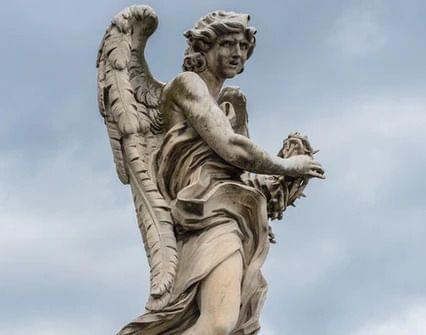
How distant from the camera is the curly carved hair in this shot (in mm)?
12625

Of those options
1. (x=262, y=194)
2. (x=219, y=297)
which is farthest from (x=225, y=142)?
(x=219, y=297)

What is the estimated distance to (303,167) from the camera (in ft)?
40.9

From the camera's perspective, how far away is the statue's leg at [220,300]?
38.4 feet

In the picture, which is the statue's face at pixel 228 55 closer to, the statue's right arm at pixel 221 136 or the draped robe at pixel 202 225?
the statue's right arm at pixel 221 136

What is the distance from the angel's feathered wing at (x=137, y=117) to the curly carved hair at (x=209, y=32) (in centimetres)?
40

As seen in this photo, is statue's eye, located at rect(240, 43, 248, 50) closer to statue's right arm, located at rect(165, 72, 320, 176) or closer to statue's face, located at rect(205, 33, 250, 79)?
statue's face, located at rect(205, 33, 250, 79)

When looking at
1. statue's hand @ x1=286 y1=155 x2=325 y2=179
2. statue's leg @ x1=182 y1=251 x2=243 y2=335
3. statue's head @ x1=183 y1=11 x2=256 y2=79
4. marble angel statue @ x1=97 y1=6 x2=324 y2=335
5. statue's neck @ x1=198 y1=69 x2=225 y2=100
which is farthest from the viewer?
statue's neck @ x1=198 y1=69 x2=225 y2=100

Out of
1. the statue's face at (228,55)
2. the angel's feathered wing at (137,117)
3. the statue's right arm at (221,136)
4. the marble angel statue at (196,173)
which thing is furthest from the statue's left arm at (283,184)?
the angel's feathered wing at (137,117)

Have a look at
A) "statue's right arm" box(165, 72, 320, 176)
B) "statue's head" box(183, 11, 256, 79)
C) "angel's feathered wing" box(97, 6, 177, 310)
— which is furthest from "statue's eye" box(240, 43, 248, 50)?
"angel's feathered wing" box(97, 6, 177, 310)

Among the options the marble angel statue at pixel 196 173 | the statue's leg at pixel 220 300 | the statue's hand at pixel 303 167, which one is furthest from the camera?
the statue's hand at pixel 303 167

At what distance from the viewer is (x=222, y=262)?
12.0 m

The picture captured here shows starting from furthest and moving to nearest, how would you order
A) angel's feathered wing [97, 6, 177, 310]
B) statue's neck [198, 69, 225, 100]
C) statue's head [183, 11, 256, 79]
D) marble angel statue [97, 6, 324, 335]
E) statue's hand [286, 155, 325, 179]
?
statue's neck [198, 69, 225, 100] < statue's head [183, 11, 256, 79] < statue's hand [286, 155, 325, 179] < angel's feathered wing [97, 6, 177, 310] < marble angel statue [97, 6, 324, 335]

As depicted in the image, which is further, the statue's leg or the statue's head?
the statue's head

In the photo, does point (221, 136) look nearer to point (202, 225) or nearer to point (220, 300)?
point (202, 225)
